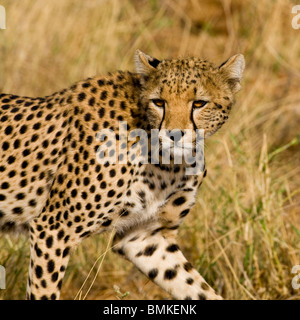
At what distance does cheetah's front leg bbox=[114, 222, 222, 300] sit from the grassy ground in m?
0.13

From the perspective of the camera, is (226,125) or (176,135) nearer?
(176,135)

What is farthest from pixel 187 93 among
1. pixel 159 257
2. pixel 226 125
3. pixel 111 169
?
pixel 226 125

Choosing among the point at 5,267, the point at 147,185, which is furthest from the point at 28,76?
the point at 147,185

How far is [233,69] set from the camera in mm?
3844

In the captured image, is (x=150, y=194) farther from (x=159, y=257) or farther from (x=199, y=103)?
(x=199, y=103)

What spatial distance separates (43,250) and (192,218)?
5.19ft

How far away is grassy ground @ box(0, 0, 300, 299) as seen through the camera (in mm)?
4570

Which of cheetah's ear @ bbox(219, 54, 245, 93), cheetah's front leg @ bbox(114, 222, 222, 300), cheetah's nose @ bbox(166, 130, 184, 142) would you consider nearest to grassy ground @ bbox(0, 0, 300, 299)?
cheetah's front leg @ bbox(114, 222, 222, 300)

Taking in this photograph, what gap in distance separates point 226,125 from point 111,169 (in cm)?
206

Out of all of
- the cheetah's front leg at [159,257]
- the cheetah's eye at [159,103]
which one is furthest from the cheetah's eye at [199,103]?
the cheetah's front leg at [159,257]

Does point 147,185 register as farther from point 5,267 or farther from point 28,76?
point 28,76

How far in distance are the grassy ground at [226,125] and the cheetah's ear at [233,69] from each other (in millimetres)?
745

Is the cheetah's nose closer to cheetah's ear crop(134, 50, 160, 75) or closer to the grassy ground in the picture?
cheetah's ear crop(134, 50, 160, 75)

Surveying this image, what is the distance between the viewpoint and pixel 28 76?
648cm
